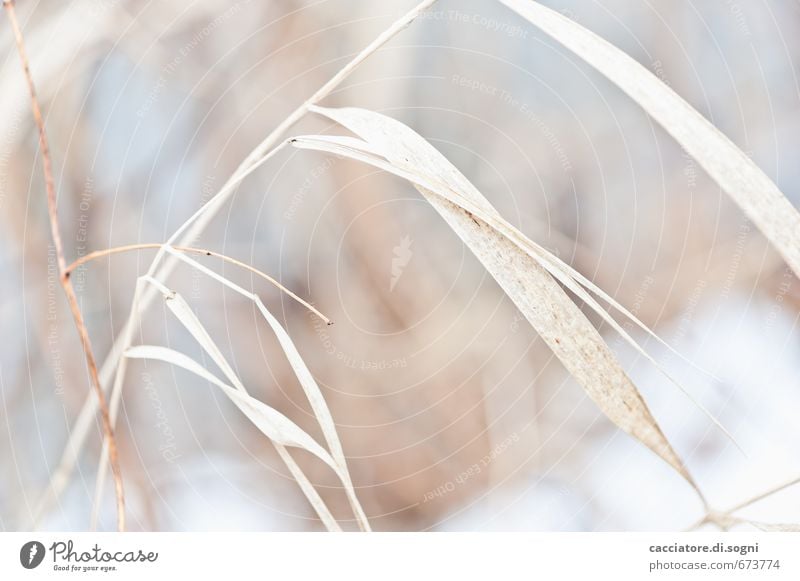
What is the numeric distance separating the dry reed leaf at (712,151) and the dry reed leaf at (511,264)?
0.16m

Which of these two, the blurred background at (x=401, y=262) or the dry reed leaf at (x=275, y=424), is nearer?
the dry reed leaf at (x=275, y=424)

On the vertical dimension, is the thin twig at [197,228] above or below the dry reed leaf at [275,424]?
above

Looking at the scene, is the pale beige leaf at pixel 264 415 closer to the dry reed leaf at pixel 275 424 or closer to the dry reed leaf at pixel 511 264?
the dry reed leaf at pixel 275 424

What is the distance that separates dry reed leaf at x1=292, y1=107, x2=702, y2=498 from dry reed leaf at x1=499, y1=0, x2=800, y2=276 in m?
0.16

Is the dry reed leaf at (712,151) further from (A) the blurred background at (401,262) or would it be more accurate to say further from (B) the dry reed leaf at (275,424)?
(B) the dry reed leaf at (275,424)

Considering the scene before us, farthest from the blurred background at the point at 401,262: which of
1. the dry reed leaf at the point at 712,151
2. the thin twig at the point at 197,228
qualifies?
the dry reed leaf at the point at 712,151

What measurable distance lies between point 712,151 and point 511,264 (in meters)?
0.20

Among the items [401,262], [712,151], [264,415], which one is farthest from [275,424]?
[712,151]

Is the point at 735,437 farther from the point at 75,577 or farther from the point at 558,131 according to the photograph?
the point at 75,577

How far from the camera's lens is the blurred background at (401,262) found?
64cm

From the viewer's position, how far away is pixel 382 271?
0.64 meters

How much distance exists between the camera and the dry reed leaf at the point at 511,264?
511mm

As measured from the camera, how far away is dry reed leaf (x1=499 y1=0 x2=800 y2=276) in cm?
52

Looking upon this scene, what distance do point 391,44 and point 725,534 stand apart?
0.63m
